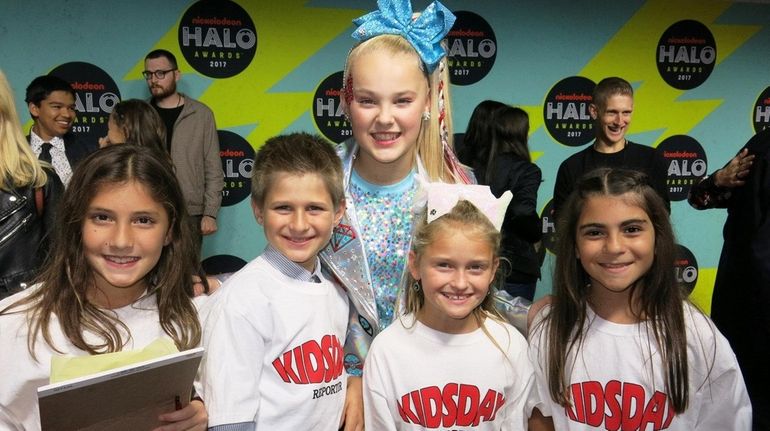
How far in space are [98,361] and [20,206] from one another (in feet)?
2.75

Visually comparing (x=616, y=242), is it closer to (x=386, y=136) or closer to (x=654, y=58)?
(x=386, y=136)

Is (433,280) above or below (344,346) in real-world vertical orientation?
above

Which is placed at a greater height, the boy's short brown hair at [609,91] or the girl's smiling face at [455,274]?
the boy's short brown hair at [609,91]

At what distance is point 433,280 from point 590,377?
19.9 inches

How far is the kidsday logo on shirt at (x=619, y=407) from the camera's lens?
1711mm

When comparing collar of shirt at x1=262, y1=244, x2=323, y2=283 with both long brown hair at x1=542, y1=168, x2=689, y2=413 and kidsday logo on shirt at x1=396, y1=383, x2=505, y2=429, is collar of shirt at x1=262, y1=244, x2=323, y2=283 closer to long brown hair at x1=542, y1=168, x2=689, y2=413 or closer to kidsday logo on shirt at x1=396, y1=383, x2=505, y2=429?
kidsday logo on shirt at x1=396, y1=383, x2=505, y2=429

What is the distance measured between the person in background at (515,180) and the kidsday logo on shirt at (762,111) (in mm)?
3400

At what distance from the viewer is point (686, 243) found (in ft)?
18.8

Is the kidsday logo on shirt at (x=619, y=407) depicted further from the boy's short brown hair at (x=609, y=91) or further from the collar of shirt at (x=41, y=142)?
the collar of shirt at (x=41, y=142)

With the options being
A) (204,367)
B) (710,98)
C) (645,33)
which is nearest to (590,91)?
(645,33)

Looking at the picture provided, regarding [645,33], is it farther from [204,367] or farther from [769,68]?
[204,367]

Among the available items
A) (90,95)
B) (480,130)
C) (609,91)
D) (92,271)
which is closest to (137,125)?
(90,95)

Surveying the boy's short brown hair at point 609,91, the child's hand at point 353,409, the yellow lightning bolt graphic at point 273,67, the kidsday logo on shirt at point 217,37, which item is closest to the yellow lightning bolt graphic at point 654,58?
the boy's short brown hair at point 609,91

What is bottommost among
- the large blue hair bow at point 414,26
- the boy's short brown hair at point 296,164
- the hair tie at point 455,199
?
the hair tie at point 455,199
